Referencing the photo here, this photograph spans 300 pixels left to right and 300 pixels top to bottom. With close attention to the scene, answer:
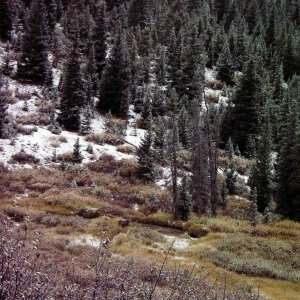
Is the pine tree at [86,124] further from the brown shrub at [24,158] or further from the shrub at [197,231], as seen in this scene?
the shrub at [197,231]

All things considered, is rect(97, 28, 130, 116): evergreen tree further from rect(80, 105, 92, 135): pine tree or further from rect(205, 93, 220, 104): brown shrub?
rect(205, 93, 220, 104): brown shrub

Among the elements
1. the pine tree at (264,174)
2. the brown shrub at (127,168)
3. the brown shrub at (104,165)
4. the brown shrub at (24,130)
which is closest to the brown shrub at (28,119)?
the brown shrub at (24,130)

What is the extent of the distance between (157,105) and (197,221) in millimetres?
28817

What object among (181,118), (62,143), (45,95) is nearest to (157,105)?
(181,118)

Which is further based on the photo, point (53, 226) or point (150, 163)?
point (150, 163)

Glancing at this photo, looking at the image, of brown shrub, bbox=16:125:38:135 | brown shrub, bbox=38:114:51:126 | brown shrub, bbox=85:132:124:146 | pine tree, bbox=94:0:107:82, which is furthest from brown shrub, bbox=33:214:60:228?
pine tree, bbox=94:0:107:82

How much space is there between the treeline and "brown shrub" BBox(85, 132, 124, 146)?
173cm

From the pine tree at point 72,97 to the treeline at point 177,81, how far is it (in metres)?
0.11

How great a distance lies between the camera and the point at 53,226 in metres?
21.9

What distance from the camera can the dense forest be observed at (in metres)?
29.9

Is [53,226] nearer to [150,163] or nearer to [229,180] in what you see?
[150,163]

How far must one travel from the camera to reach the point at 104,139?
39.8 metres

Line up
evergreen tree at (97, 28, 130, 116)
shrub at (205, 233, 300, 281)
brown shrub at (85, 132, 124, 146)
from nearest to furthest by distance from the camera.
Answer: shrub at (205, 233, 300, 281) → brown shrub at (85, 132, 124, 146) → evergreen tree at (97, 28, 130, 116)

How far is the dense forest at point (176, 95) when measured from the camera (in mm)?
29875
